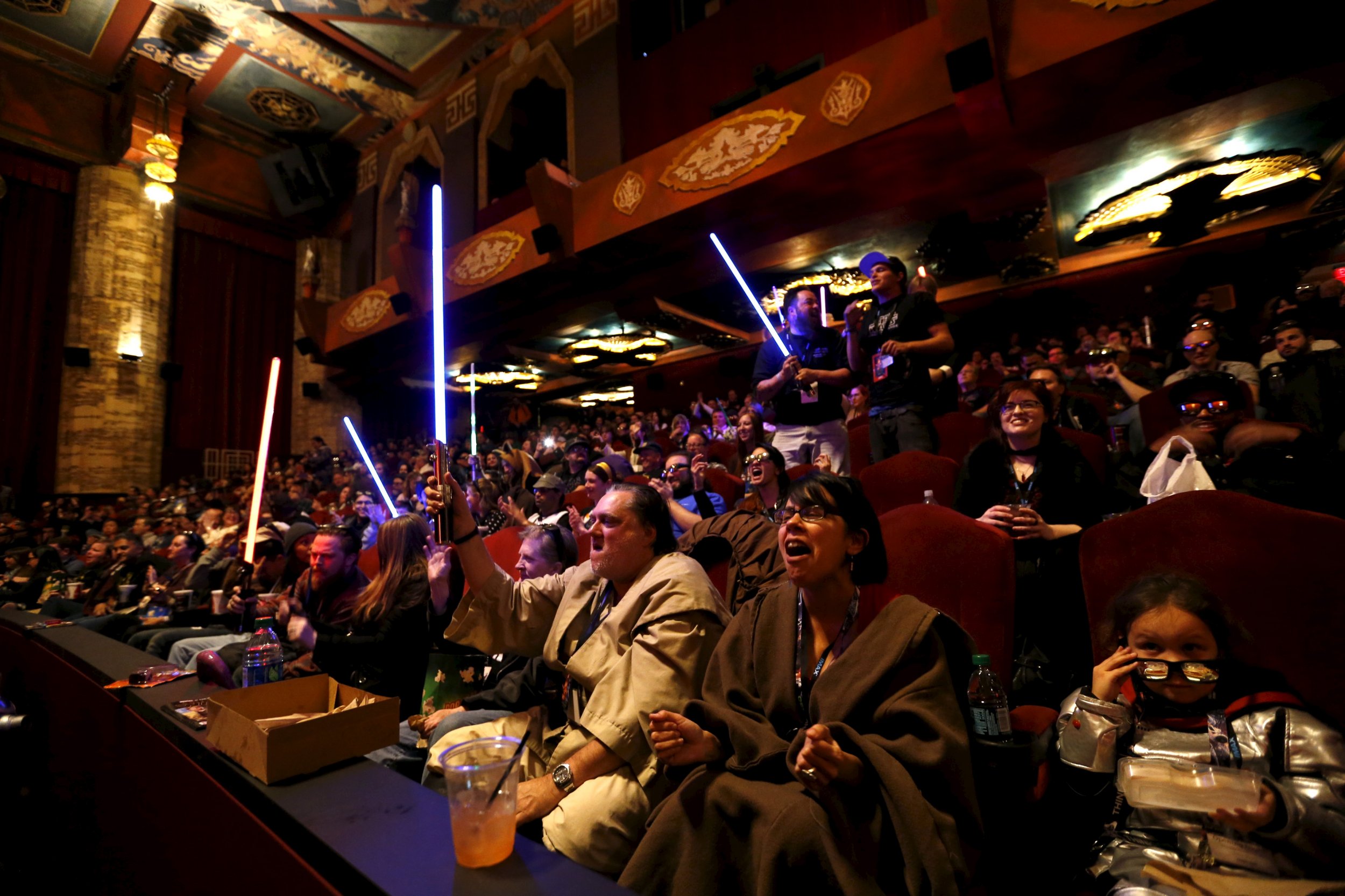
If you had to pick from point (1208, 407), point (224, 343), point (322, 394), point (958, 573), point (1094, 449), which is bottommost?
point (958, 573)

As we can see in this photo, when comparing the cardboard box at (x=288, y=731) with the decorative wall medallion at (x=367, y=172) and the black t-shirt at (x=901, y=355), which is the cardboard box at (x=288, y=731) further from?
the decorative wall medallion at (x=367, y=172)

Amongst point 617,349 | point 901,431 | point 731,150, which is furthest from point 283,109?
point 901,431

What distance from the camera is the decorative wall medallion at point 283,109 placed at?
1012 centimetres

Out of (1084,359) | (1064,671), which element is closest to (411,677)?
(1064,671)

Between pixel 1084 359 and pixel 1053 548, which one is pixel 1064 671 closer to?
pixel 1053 548

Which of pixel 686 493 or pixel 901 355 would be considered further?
pixel 686 493

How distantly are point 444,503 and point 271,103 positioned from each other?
12195 millimetres

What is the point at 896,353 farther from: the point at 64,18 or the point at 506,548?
the point at 64,18

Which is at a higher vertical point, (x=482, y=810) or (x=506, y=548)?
(x=506, y=548)

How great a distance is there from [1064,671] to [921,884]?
0.94m

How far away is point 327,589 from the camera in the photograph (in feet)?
7.39

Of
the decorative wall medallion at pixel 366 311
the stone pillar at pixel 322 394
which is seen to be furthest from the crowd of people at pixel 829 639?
the stone pillar at pixel 322 394

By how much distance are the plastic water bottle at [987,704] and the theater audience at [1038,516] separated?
1.27 feet

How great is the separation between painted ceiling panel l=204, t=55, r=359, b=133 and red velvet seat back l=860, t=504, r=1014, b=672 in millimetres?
11879
